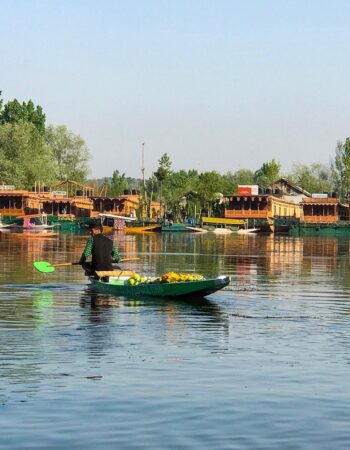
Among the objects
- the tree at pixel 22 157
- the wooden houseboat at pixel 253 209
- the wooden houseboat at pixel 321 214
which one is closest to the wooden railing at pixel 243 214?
the wooden houseboat at pixel 253 209

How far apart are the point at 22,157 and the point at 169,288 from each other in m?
118

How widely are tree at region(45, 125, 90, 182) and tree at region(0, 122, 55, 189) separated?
29942mm

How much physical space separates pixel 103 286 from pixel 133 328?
7948mm

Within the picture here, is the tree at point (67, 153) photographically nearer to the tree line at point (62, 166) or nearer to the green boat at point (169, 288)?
the tree line at point (62, 166)

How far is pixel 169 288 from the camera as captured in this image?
1186 inches

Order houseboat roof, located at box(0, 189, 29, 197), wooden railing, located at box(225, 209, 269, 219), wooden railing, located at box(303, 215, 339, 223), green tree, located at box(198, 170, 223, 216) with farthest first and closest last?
green tree, located at box(198, 170, 223, 216) → wooden railing, located at box(303, 215, 339, 223) → wooden railing, located at box(225, 209, 269, 219) → houseboat roof, located at box(0, 189, 29, 197)

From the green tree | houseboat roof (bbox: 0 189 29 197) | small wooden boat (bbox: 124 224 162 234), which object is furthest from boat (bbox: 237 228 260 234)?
houseboat roof (bbox: 0 189 29 197)

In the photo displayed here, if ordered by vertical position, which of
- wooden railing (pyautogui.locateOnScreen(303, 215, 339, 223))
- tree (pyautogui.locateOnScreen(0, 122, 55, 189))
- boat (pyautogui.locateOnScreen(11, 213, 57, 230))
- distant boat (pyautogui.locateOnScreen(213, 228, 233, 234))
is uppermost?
tree (pyautogui.locateOnScreen(0, 122, 55, 189))

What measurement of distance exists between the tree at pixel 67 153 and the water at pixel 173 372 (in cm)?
14908

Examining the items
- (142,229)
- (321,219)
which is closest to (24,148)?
(142,229)

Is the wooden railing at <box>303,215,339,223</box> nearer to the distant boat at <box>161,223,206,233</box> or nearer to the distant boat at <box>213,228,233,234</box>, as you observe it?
the distant boat at <box>213,228,233,234</box>

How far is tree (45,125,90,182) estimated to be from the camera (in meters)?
182

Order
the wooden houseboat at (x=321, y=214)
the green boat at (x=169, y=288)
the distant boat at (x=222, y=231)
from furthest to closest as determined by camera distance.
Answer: the wooden houseboat at (x=321, y=214)
the distant boat at (x=222, y=231)
the green boat at (x=169, y=288)

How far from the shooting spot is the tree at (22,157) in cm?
14488
